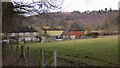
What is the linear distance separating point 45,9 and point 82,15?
10.3ft

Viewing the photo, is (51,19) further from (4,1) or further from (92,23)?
(92,23)

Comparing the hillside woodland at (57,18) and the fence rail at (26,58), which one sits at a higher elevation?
the hillside woodland at (57,18)

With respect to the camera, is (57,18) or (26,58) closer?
(26,58)

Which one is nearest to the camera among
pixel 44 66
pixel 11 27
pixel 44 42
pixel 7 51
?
pixel 44 66

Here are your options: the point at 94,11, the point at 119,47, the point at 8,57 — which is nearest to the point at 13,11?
the point at 8,57

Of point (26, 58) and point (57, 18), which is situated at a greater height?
point (57, 18)

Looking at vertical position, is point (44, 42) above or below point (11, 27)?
below

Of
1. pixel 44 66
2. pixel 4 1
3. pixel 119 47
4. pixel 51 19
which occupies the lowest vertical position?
pixel 119 47

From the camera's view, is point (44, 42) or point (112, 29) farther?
point (44, 42)

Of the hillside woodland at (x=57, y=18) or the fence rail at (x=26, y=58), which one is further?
the hillside woodland at (x=57, y=18)

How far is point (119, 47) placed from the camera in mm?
24625

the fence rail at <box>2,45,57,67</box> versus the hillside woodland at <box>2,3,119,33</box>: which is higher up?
the hillside woodland at <box>2,3,119,33</box>

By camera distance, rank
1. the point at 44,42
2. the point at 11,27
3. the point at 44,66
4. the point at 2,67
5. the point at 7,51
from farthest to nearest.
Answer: the point at 44,42, the point at 11,27, the point at 7,51, the point at 2,67, the point at 44,66

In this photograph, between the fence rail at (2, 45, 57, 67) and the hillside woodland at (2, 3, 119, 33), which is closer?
the fence rail at (2, 45, 57, 67)
